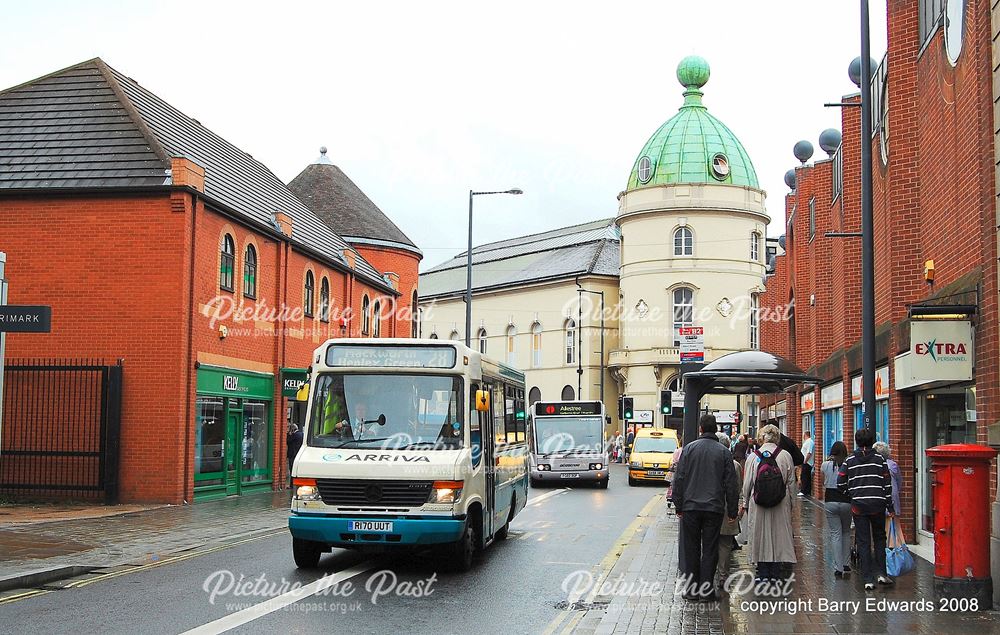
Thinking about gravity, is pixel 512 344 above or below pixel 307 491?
above

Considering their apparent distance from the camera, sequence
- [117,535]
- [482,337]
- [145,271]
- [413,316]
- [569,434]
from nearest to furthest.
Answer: [117,535] → [145,271] → [569,434] → [413,316] → [482,337]

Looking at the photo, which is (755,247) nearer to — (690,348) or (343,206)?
(690,348)

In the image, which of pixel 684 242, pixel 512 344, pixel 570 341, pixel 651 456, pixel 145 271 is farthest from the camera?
pixel 512 344

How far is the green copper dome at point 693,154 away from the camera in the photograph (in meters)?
65.5

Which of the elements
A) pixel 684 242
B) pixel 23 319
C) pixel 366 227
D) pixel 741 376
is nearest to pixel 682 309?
pixel 684 242

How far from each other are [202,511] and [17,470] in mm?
4359

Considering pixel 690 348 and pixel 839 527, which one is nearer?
pixel 839 527

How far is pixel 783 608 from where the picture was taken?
10.5m

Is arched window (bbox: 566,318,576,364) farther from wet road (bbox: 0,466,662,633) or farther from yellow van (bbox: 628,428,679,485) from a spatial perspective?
wet road (bbox: 0,466,662,633)

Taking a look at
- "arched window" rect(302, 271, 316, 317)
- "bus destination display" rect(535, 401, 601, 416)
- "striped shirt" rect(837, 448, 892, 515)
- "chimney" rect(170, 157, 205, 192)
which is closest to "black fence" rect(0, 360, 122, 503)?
"chimney" rect(170, 157, 205, 192)

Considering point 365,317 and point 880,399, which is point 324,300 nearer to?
point 365,317

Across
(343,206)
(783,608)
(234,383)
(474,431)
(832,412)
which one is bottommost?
(783,608)

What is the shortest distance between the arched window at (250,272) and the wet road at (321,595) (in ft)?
38.3

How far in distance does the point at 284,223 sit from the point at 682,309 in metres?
41.4
